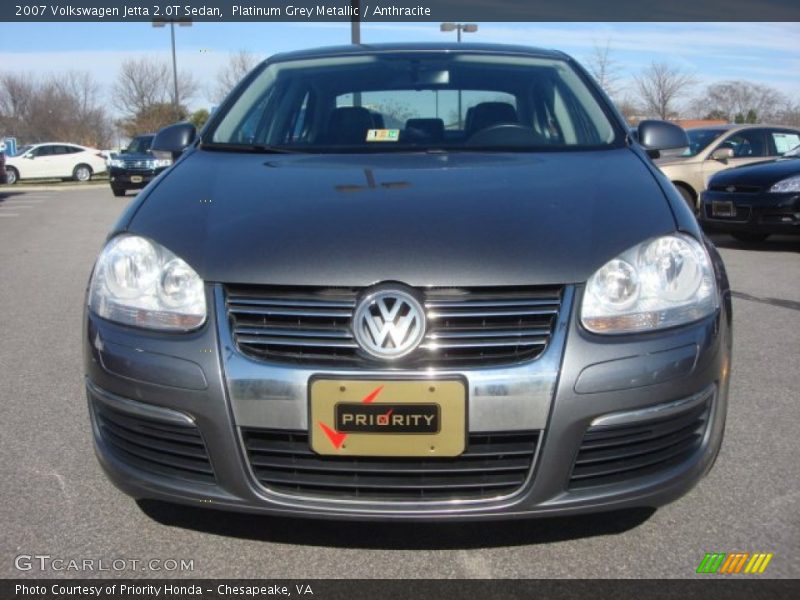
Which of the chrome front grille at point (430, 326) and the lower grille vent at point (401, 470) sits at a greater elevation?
the chrome front grille at point (430, 326)

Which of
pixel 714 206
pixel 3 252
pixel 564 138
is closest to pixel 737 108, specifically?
pixel 714 206

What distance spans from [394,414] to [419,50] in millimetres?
2243

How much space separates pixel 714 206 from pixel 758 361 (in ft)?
18.6

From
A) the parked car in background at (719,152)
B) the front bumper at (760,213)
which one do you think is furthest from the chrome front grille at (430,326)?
the parked car in background at (719,152)

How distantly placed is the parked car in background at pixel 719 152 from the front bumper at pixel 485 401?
30.8 feet

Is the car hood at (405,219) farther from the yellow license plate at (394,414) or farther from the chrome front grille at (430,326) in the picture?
the yellow license plate at (394,414)

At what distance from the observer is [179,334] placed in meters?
2.22

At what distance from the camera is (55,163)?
31.0 meters

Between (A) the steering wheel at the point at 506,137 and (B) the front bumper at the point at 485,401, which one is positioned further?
(A) the steering wheel at the point at 506,137

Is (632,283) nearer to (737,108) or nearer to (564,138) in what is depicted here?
(564,138)

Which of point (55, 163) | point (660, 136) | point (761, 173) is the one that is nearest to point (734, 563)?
point (660, 136)

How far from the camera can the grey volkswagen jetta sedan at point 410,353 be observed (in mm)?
2109

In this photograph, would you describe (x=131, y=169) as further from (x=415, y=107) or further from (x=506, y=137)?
(x=506, y=137)
